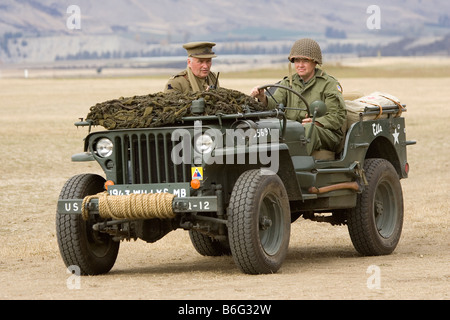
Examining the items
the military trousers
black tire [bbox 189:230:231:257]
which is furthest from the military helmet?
black tire [bbox 189:230:231:257]

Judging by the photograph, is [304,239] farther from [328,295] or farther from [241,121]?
[328,295]

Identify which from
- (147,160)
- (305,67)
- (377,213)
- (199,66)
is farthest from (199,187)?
(377,213)

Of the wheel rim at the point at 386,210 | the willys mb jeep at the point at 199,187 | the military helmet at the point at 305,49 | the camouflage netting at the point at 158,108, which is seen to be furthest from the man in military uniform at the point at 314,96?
the camouflage netting at the point at 158,108

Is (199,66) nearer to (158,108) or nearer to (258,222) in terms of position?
(158,108)

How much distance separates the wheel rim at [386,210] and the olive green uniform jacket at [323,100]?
873 mm

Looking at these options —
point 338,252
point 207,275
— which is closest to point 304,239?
point 338,252

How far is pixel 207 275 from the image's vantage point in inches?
397

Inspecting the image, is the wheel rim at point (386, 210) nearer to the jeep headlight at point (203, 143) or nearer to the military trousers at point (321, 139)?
the military trousers at point (321, 139)

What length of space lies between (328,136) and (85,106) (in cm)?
2886

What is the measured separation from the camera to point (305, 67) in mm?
11555

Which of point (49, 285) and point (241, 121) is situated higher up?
point (241, 121)

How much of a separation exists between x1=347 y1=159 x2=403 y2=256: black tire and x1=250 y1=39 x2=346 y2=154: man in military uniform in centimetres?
55

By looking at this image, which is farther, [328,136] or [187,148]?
[328,136]
